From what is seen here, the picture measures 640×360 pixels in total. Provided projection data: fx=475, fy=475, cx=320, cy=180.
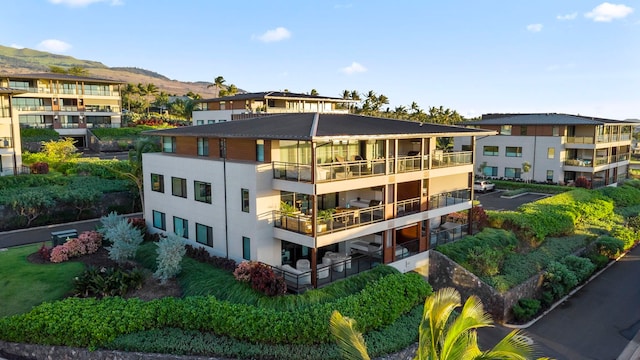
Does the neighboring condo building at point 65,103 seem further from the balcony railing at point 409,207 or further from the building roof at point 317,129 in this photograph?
the balcony railing at point 409,207

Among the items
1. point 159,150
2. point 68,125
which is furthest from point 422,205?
point 68,125

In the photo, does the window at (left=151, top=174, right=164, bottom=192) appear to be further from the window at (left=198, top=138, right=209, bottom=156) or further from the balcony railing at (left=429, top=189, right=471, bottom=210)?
the balcony railing at (left=429, top=189, right=471, bottom=210)

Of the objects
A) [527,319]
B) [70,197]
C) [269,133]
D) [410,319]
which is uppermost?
[269,133]

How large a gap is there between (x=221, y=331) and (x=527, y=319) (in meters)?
15.9

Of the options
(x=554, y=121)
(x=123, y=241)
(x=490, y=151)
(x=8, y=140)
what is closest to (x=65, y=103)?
(x=8, y=140)

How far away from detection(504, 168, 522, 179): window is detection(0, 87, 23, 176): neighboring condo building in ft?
173

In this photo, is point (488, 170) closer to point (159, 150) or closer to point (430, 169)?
point (430, 169)

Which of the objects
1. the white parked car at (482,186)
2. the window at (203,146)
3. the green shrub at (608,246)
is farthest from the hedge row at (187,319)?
the white parked car at (482,186)

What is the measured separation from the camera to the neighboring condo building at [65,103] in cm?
6688

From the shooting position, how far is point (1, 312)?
1995 centimetres

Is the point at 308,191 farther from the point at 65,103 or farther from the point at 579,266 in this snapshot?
the point at 65,103

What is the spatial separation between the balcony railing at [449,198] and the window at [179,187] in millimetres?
14110

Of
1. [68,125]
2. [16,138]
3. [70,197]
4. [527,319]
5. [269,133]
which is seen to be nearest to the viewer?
[269,133]

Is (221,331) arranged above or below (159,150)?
below
